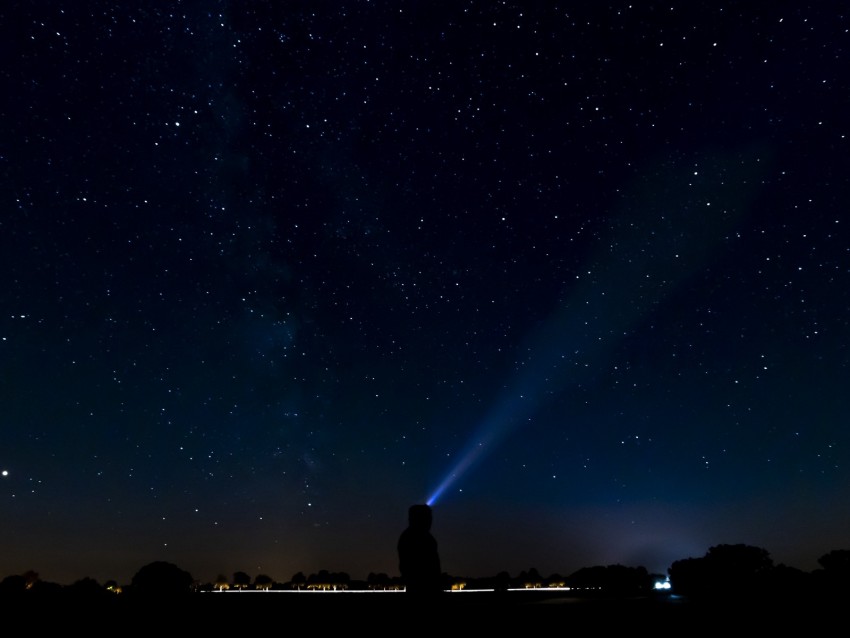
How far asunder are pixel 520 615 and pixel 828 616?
10.1 feet

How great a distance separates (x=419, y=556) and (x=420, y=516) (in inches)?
18.7

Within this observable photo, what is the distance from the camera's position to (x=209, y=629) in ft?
19.1

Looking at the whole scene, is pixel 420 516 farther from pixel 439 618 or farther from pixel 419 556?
pixel 439 618

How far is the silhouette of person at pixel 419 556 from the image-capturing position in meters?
6.79

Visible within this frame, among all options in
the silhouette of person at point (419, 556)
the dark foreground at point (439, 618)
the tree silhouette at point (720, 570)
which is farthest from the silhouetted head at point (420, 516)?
the tree silhouette at point (720, 570)

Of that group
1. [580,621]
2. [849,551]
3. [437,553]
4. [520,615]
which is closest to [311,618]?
[437,553]

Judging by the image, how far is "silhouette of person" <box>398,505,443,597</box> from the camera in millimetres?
6789

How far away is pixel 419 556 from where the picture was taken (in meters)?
6.88

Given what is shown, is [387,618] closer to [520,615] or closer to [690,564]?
[520,615]

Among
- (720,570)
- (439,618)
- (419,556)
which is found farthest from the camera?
(720,570)

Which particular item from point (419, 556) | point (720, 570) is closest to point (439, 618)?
point (419, 556)

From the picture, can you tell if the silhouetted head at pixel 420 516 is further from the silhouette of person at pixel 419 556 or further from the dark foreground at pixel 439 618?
the dark foreground at pixel 439 618

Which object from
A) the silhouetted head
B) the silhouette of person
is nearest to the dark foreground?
the silhouette of person

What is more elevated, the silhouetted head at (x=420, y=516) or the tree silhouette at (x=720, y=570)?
the silhouetted head at (x=420, y=516)
